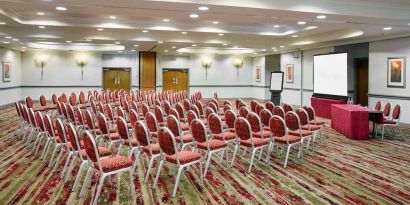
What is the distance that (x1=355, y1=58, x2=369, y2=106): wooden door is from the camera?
13.1 meters

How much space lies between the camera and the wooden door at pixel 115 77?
1917cm

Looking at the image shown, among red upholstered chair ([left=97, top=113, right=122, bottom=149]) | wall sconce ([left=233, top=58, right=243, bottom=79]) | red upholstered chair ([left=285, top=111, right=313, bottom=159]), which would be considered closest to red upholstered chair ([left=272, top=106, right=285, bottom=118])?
red upholstered chair ([left=285, top=111, right=313, bottom=159])

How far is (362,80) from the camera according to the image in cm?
1320

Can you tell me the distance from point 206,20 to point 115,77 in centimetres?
1109

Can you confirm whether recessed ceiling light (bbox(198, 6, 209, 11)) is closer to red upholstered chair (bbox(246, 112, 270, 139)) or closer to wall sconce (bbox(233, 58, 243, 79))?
red upholstered chair (bbox(246, 112, 270, 139))

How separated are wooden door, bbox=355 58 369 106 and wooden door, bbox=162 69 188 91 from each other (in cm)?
990

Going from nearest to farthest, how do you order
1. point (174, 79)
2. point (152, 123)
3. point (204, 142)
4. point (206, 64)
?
point (204, 142) → point (152, 123) → point (174, 79) → point (206, 64)

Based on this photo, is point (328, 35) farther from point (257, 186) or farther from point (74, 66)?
point (74, 66)

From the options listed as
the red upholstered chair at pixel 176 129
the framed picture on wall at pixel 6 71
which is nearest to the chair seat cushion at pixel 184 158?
the red upholstered chair at pixel 176 129

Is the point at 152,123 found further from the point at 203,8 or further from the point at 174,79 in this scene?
the point at 174,79

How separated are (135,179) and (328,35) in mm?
9315

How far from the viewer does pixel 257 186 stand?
4.82 metres

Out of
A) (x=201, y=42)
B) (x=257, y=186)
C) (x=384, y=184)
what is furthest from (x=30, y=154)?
(x=201, y=42)

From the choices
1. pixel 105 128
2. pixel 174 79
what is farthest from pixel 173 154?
pixel 174 79
